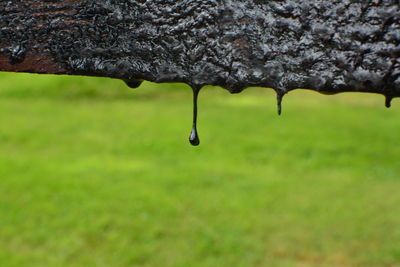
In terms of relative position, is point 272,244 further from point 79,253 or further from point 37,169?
point 37,169

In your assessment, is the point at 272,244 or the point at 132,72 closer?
the point at 132,72

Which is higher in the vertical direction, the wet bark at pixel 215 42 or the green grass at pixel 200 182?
the wet bark at pixel 215 42

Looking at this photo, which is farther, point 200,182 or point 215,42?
point 200,182

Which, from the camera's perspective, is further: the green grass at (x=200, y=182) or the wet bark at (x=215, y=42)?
the green grass at (x=200, y=182)

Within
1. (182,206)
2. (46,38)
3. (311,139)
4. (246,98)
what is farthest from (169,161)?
(46,38)

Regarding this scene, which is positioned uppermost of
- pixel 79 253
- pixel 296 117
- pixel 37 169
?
pixel 296 117
